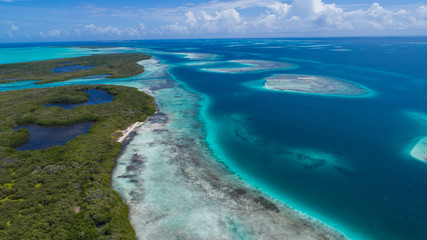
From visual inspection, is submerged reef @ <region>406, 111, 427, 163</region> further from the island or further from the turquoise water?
the island

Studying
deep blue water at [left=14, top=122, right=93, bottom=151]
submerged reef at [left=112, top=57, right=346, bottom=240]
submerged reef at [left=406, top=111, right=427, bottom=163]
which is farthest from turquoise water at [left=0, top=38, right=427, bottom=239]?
deep blue water at [left=14, top=122, right=93, bottom=151]

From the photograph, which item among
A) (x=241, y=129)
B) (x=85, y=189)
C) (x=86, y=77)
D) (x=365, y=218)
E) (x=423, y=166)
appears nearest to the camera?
(x=365, y=218)

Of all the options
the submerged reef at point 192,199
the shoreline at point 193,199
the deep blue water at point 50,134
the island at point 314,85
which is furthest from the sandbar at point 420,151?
the deep blue water at point 50,134

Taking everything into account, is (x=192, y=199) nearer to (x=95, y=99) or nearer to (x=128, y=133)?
(x=128, y=133)

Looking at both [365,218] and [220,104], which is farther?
[220,104]

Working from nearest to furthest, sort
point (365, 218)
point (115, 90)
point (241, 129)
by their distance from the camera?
point (365, 218) < point (241, 129) < point (115, 90)

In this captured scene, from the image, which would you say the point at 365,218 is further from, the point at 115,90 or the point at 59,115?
the point at 115,90

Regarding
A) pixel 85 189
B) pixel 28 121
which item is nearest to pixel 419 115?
pixel 85 189

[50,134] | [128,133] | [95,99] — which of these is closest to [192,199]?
[128,133]
